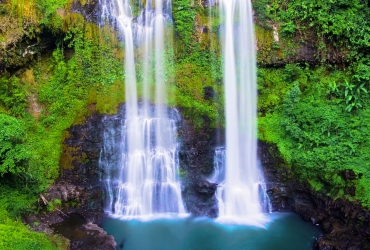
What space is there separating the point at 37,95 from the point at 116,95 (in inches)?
113

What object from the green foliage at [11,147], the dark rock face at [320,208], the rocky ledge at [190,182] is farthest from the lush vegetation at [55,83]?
the dark rock face at [320,208]

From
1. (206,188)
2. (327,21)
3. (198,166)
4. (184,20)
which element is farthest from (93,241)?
(327,21)

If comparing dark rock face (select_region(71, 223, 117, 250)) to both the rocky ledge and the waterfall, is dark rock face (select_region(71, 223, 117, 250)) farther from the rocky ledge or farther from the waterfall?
the waterfall

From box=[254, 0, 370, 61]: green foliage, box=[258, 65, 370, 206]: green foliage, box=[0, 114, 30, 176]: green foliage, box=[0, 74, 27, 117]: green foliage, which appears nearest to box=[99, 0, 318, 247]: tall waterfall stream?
box=[258, 65, 370, 206]: green foliage

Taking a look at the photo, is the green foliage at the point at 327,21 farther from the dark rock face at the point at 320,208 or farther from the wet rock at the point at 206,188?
the wet rock at the point at 206,188

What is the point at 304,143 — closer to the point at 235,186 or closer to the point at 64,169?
the point at 235,186

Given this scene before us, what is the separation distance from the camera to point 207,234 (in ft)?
36.8

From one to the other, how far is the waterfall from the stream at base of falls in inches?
29.7

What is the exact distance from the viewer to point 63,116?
1284cm

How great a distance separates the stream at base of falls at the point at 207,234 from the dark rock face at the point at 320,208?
16.1 inches

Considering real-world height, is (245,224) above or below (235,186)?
below

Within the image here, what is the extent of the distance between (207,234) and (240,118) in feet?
13.9

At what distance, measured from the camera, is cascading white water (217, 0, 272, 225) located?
40.5ft

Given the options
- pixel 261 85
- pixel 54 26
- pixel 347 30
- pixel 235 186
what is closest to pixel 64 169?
pixel 54 26
